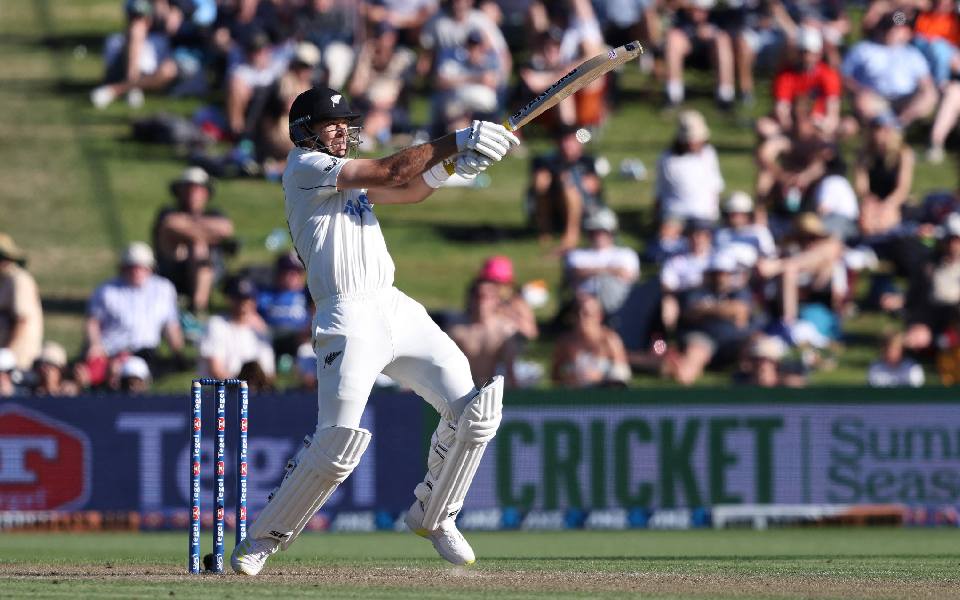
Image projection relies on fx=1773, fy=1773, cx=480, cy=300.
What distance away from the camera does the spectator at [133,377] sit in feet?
46.3

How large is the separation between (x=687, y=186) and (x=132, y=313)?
5.40m

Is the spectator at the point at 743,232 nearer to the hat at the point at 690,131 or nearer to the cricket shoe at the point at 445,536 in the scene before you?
the hat at the point at 690,131

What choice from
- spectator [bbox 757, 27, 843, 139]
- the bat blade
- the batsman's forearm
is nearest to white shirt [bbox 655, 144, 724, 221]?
spectator [bbox 757, 27, 843, 139]

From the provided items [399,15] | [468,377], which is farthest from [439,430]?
[399,15]

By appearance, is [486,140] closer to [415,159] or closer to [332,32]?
[415,159]

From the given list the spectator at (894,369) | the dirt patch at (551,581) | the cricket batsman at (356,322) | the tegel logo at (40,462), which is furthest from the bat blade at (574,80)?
the spectator at (894,369)

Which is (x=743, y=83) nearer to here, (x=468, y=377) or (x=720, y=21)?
(x=720, y=21)

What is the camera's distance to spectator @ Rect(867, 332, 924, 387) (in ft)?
49.0

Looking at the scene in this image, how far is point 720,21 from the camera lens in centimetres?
2047

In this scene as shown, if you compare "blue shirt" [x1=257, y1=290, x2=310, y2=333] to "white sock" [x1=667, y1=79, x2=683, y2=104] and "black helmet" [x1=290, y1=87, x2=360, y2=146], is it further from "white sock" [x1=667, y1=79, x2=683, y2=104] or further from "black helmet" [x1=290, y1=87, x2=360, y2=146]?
"black helmet" [x1=290, y1=87, x2=360, y2=146]

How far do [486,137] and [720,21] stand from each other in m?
13.3

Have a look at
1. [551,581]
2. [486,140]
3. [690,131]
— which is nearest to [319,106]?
[486,140]

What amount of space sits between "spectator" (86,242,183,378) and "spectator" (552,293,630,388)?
133 inches

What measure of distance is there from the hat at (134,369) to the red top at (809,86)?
756cm
